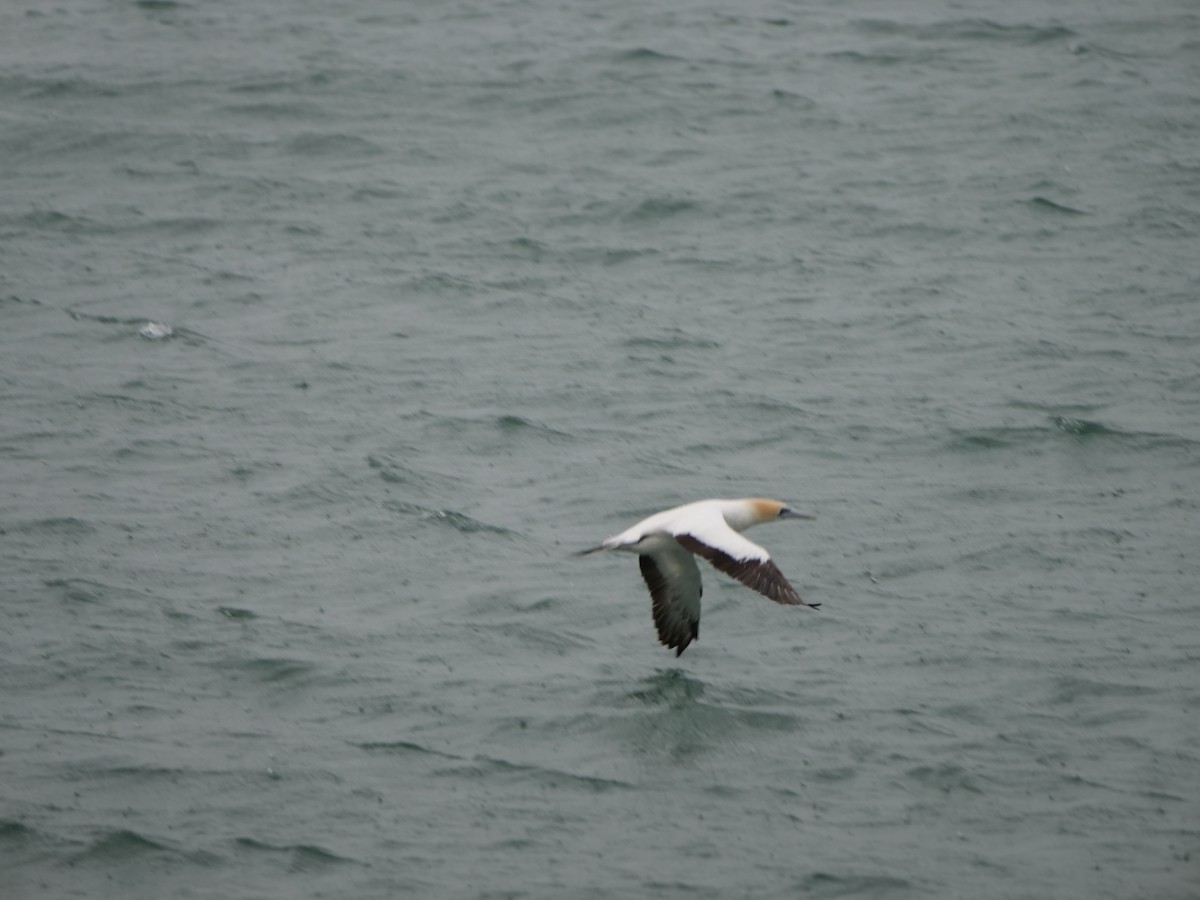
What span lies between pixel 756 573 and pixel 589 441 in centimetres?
494

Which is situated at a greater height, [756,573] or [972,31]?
[972,31]

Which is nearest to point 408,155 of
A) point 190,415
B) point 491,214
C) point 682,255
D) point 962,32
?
point 491,214

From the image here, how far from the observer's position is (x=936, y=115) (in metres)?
20.8

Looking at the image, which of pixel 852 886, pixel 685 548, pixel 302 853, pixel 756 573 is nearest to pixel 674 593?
pixel 685 548

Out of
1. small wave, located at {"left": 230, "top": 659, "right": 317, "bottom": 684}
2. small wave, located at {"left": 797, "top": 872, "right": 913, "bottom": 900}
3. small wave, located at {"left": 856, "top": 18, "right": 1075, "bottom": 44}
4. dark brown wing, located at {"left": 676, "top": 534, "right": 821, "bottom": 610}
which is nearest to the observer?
small wave, located at {"left": 797, "top": 872, "right": 913, "bottom": 900}

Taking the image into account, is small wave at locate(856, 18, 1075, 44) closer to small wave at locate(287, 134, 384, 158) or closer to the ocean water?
the ocean water

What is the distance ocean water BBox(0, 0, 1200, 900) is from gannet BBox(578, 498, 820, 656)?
35 cm

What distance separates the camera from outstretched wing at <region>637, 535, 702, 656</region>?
36.4ft

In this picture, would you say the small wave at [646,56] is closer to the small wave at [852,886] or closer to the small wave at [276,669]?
the small wave at [276,669]

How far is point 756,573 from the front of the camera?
32.3 ft

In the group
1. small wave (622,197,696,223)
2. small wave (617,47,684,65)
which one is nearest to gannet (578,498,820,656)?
small wave (622,197,696,223)

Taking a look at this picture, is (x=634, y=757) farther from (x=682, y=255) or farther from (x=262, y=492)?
(x=682, y=255)

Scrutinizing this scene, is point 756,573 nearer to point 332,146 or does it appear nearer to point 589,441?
point 589,441

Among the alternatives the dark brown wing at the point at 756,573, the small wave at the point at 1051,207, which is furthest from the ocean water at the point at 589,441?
the dark brown wing at the point at 756,573
